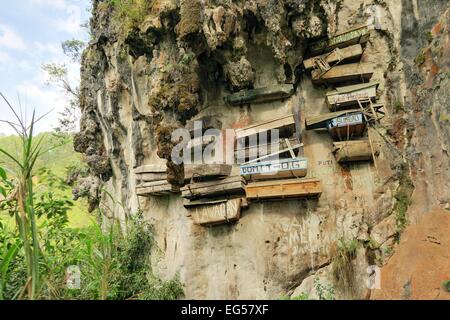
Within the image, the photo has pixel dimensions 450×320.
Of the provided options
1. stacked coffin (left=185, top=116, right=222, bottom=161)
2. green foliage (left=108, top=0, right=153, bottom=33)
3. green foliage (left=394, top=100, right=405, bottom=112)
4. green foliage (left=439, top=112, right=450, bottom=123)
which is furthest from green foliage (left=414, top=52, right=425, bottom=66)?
green foliage (left=108, top=0, right=153, bottom=33)

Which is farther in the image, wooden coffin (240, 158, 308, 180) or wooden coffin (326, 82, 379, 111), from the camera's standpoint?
wooden coffin (326, 82, 379, 111)

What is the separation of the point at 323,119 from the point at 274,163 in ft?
4.93

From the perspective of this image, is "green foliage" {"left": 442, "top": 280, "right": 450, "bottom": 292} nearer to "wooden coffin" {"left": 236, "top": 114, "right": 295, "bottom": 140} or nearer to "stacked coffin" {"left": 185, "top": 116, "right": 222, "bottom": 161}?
"wooden coffin" {"left": 236, "top": 114, "right": 295, "bottom": 140}

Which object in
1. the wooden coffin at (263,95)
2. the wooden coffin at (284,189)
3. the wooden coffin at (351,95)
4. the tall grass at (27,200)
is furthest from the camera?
the wooden coffin at (263,95)

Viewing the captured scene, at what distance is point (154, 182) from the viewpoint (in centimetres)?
892

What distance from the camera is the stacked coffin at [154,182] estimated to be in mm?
8789

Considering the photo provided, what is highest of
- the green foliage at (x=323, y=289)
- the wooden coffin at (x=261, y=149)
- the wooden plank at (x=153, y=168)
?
the wooden coffin at (x=261, y=149)

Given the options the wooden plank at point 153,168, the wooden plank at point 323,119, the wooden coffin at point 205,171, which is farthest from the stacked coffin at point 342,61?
the wooden plank at point 153,168

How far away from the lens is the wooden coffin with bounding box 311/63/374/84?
8.00 meters

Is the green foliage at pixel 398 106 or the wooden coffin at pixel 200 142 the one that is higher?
the green foliage at pixel 398 106

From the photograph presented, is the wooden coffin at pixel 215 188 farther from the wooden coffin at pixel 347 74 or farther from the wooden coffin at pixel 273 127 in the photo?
the wooden coffin at pixel 347 74

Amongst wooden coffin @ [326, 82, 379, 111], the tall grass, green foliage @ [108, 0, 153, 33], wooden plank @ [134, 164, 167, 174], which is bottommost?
the tall grass

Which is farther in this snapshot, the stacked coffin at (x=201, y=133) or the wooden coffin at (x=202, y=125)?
the wooden coffin at (x=202, y=125)
